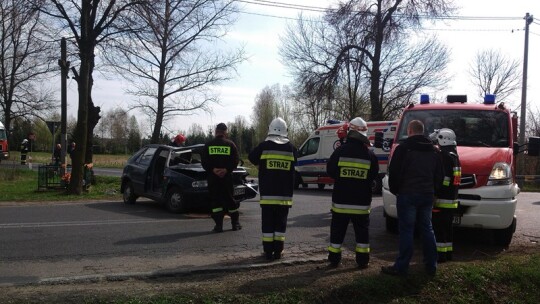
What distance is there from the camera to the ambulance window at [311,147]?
20172mm

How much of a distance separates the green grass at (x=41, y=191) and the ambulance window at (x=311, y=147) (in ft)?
24.9

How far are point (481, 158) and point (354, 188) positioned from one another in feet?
9.25

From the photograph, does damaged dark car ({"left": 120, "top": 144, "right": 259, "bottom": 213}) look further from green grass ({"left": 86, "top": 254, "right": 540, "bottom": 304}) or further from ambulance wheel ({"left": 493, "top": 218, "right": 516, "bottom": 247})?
green grass ({"left": 86, "top": 254, "right": 540, "bottom": 304})

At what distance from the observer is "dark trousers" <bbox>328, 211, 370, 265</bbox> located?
6160mm

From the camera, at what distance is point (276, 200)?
6.63 m

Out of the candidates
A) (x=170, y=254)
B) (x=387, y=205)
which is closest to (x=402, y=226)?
(x=387, y=205)

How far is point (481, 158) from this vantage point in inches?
304

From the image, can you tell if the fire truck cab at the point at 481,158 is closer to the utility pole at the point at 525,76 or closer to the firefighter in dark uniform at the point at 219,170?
the firefighter in dark uniform at the point at 219,170

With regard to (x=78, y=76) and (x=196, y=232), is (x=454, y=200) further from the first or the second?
(x=78, y=76)

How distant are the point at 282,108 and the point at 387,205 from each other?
46.8 m

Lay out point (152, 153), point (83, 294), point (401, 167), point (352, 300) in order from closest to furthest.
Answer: point (83, 294) < point (352, 300) < point (401, 167) < point (152, 153)

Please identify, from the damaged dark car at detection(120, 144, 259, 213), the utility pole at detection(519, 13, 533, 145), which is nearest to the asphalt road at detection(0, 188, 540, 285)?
the damaged dark car at detection(120, 144, 259, 213)

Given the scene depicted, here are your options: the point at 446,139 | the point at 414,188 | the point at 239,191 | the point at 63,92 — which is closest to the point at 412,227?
the point at 414,188

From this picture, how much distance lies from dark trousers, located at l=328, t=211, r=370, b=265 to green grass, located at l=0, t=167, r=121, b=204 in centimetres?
1046
